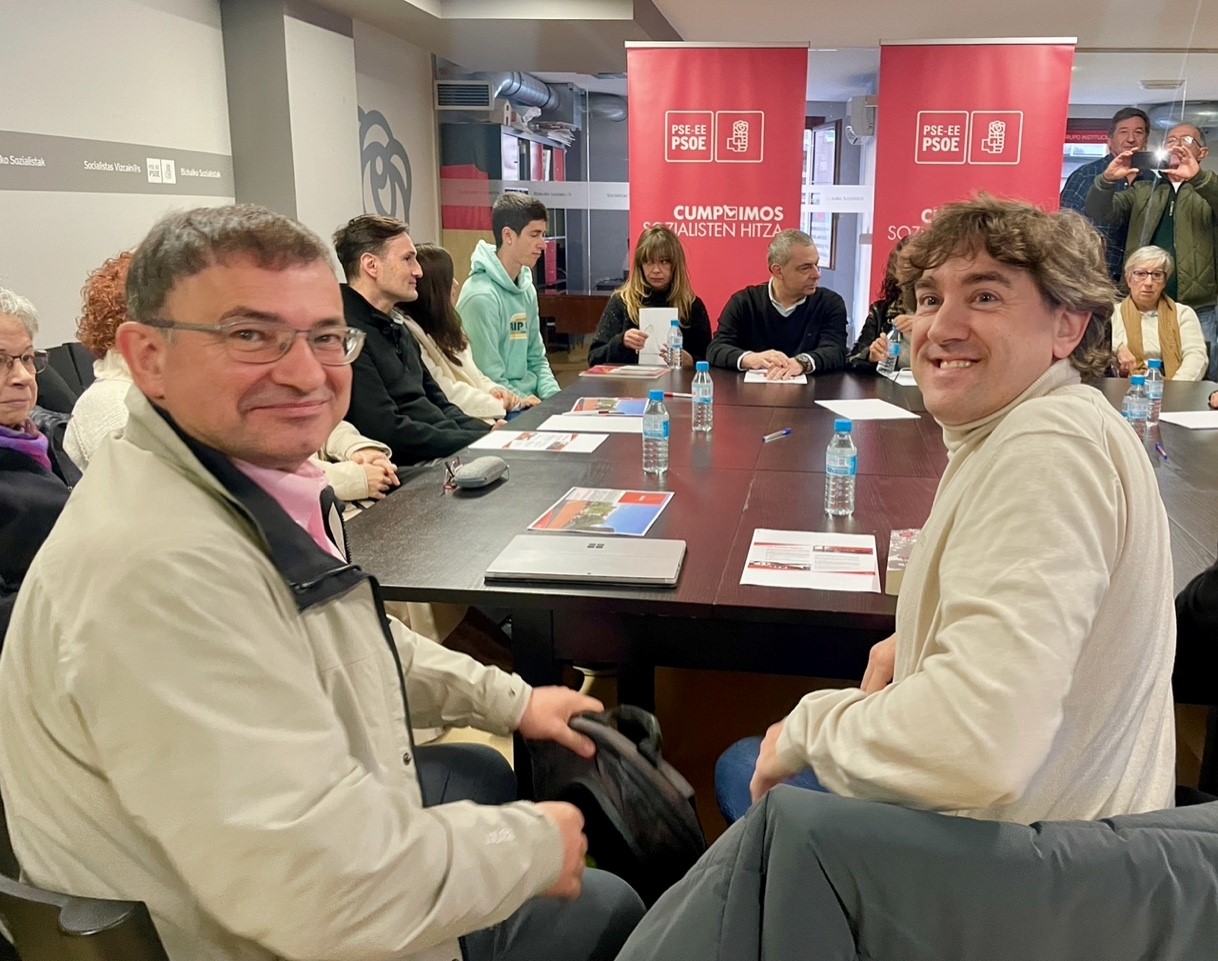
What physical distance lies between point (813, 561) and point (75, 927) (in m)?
1.30

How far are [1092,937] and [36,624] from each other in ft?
2.98

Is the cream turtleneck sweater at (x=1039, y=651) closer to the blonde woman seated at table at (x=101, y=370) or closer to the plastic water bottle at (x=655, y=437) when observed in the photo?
the plastic water bottle at (x=655, y=437)

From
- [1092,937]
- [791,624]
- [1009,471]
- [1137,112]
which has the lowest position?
[791,624]

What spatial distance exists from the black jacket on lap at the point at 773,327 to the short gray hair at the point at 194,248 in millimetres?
3405

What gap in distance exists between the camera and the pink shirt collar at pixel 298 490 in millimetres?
1033

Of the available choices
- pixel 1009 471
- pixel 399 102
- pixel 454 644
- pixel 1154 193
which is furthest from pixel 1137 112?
pixel 1009 471

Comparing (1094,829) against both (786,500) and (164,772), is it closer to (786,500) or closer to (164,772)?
(164,772)

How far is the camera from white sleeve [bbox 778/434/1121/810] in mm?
878

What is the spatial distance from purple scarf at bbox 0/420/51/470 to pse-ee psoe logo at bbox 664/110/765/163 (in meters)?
4.38

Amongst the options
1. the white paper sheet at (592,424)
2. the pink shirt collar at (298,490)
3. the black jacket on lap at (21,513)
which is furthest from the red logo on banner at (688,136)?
the pink shirt collar at (298,490)

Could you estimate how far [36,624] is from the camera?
88 centimetres

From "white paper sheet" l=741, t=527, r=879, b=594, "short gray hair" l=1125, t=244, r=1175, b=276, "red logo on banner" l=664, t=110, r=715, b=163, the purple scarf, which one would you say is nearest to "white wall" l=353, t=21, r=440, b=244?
"red logo on banner" l=664, t=110, r=715, b=163

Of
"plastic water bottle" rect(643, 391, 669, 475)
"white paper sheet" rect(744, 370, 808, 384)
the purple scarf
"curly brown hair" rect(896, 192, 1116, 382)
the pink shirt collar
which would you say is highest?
"curly brown hair" rect(896, 192, 1116, 382)

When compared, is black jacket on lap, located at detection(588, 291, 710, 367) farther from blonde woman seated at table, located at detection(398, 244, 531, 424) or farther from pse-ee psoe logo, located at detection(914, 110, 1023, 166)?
pse-ee psoe logo, located at detection(914, 110, 1023, 166)
